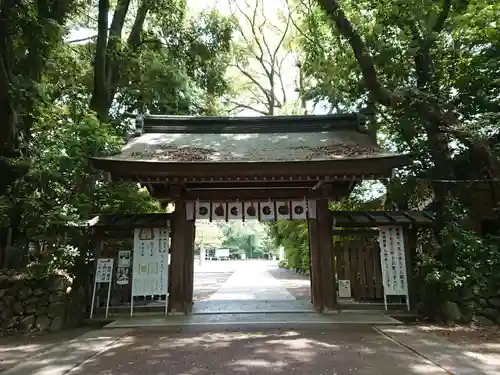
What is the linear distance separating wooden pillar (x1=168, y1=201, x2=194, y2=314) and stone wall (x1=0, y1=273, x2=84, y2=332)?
2.31 m

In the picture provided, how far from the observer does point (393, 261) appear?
8.55 meters

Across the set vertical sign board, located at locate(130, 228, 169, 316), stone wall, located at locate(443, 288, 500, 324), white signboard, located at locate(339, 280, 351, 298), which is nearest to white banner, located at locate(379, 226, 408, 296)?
white signboard, located at locate(339, 280, 351, 298)

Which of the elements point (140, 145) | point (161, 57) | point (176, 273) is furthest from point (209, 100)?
point (176, 273)

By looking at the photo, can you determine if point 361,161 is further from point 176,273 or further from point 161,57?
point 161,57

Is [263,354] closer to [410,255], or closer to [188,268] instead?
[188,268]

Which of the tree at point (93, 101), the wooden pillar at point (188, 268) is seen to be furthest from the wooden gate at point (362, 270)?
the tree at point (93, 101)

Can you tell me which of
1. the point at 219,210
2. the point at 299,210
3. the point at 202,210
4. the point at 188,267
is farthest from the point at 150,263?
the point at 299,210

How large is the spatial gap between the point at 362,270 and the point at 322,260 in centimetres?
145

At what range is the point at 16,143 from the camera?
28.0 ft

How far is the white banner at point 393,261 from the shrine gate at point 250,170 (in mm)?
1240

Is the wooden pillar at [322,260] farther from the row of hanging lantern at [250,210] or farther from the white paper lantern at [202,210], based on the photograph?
the white paper lantern at [202,210]

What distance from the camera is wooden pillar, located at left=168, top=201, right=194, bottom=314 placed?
8.40 m

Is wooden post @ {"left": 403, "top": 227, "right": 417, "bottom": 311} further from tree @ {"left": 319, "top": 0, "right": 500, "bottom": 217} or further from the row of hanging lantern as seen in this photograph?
the row of hanging lantern

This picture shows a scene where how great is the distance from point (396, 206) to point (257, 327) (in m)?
6.12
